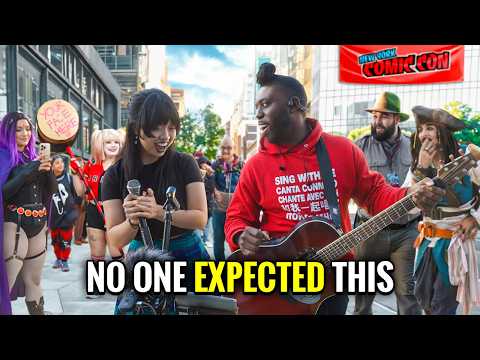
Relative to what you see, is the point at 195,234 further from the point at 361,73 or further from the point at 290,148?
the point at 361,73

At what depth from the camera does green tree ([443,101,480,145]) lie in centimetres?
251

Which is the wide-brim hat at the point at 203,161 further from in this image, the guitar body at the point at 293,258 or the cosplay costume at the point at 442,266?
the cosplay costume at the point at 442,266

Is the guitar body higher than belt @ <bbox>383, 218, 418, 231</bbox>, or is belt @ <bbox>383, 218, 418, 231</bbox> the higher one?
belt @ <bbox>383, 218, 418, 231</bbox>

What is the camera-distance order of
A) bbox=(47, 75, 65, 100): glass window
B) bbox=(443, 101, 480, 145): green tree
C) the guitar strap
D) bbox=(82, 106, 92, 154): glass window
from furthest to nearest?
1. bbox=(47, 75, 65, 100): glass window
2. bbox=(82, 106, 92, 154): glass window
3. bbox=(443, 101, 480, 145): green tree
4. the guitar strap

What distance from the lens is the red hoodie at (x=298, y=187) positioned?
240 centimetres

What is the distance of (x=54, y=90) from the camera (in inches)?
118

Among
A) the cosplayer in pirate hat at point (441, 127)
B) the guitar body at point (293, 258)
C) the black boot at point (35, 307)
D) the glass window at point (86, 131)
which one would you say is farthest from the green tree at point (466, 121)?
the black boot at point (35, 307)

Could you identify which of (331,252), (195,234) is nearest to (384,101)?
(331,252)

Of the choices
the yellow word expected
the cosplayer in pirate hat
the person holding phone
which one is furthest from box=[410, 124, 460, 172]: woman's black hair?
the person holding phone

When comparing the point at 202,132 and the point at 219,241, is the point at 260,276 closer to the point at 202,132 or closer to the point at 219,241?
the point at 219,241

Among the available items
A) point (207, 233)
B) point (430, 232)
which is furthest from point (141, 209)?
point (430, 232)

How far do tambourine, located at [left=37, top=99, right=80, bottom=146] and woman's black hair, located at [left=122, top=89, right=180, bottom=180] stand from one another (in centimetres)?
55

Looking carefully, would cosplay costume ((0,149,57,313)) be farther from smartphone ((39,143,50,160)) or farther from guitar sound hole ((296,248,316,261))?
guitar sound hole ((296,248,316,261))
